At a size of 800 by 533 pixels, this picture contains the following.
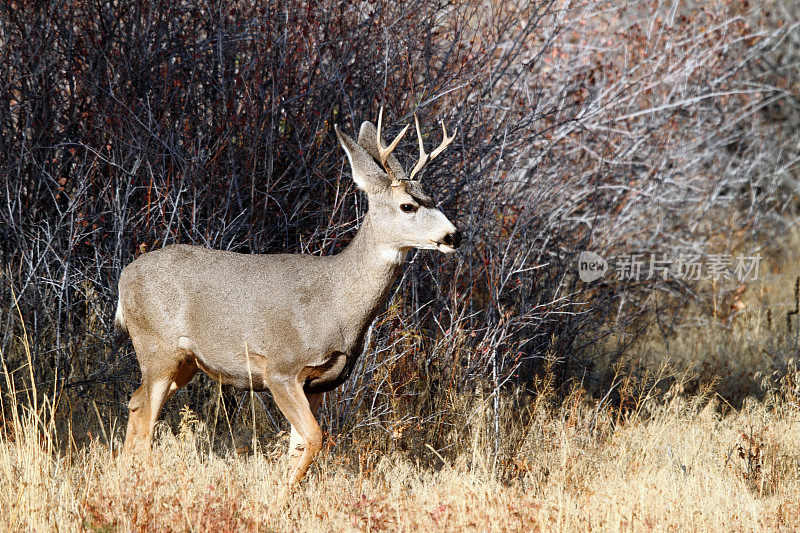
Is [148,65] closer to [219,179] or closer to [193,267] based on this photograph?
[219,179]

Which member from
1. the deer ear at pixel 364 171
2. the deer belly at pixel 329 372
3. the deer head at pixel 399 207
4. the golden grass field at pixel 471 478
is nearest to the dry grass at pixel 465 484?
the golden grass field at pixel 471 478

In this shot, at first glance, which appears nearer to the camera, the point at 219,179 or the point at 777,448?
the point at 777,448

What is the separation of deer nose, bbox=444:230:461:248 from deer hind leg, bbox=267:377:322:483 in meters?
1.08

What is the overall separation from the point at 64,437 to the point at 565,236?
454cm

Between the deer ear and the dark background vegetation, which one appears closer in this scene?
the deer ear

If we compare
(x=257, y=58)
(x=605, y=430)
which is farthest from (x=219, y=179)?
(x=605, y=430)

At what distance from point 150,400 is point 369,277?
149cm

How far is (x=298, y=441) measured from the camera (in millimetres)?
5180

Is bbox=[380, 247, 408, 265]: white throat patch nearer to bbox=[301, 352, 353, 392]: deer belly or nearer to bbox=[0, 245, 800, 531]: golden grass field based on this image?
bbox=[301, 352, 353, 392]: deer belly

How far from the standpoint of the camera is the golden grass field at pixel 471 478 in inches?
176

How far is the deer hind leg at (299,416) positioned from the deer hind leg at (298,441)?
5cm

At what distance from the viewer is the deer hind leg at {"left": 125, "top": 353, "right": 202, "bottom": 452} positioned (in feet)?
17.5

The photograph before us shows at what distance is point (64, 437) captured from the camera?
623 centimetres

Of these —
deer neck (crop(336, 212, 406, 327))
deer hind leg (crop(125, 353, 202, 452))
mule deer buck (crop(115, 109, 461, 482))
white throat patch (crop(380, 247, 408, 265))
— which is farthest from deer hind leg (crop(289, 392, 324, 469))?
white throat patch (crop(380, 247, 408, 265))
